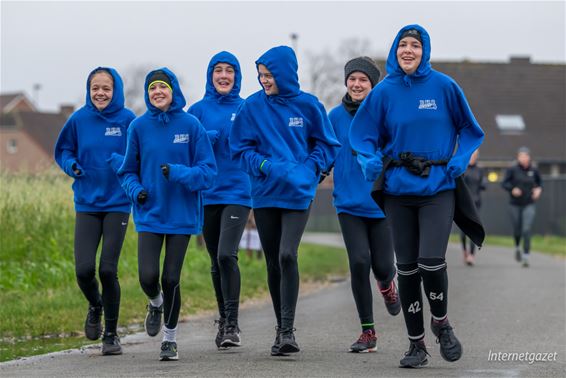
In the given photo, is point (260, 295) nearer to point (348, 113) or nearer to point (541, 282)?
point (541, 282)

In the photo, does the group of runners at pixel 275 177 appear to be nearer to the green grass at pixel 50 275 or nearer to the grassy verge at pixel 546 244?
the green grass at pixel 50 275

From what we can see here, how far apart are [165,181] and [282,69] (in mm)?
1208

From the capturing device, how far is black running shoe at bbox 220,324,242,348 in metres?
9.52

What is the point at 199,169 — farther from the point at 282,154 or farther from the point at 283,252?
the point at 283,252

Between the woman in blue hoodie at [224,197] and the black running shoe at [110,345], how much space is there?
0.79m

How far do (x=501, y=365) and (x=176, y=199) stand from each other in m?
2.65

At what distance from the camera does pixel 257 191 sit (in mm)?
9164

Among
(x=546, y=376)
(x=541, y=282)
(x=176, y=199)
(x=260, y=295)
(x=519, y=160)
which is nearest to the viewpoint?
(x=546, y=376)

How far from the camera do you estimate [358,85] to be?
9672mm

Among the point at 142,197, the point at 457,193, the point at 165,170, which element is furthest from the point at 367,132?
the point at 142,197

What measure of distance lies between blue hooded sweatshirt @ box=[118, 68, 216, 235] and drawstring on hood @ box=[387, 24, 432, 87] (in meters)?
1.64

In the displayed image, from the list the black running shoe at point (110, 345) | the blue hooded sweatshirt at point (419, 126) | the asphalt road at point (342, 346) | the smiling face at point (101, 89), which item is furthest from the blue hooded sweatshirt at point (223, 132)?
the blue hooded sweatshirt at point (419, 126)

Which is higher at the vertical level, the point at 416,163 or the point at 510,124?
the point at 416,163

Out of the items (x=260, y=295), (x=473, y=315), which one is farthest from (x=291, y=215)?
(x=260, y=295)
